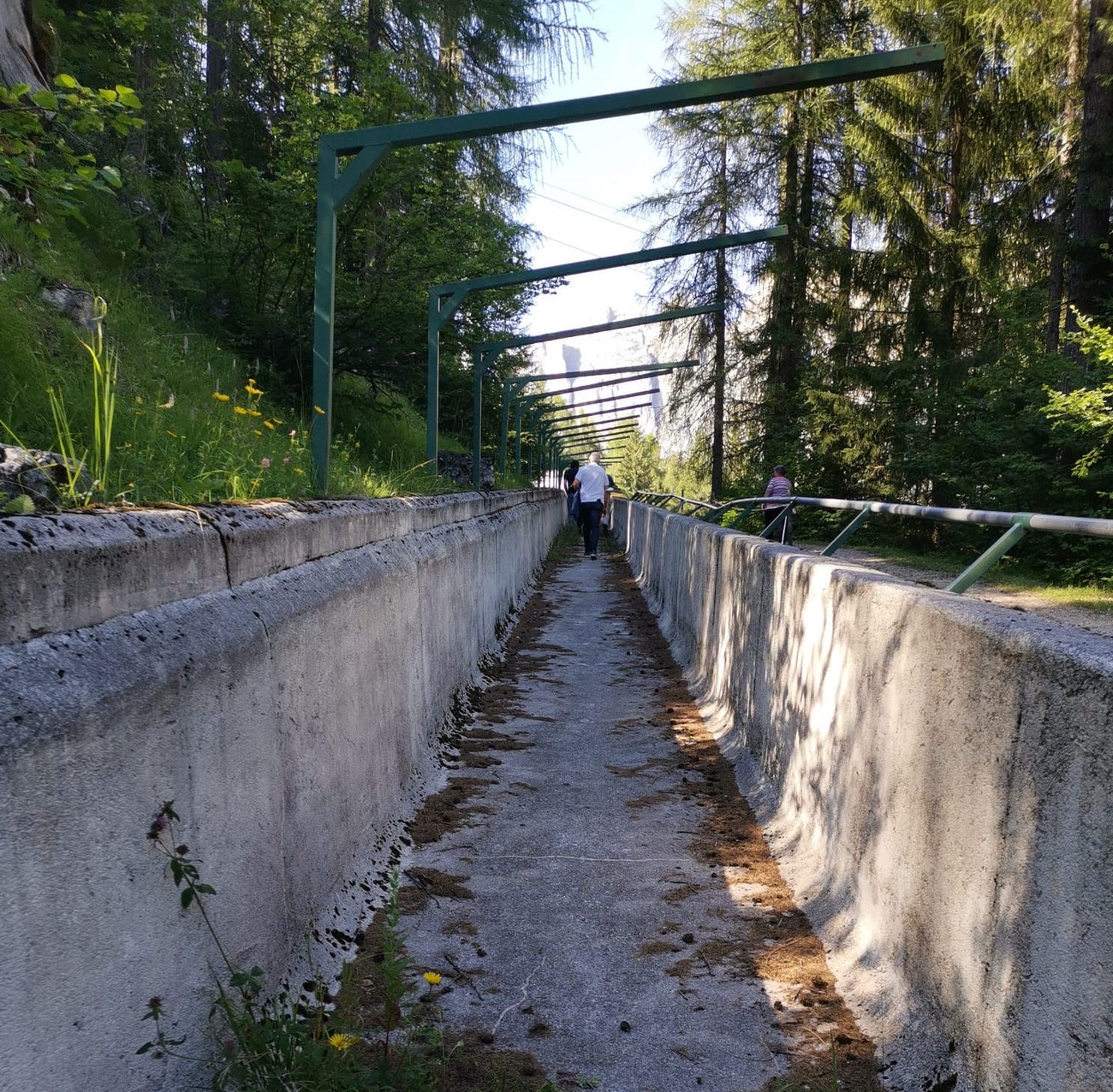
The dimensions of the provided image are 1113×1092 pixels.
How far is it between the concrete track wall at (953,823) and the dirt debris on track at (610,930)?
0.64 ft

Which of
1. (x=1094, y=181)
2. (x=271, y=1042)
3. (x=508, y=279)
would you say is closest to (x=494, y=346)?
(x=508, y=279)

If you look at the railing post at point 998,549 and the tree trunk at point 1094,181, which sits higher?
the tree trunk at point 1094,181

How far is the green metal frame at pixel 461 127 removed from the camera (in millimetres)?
6480

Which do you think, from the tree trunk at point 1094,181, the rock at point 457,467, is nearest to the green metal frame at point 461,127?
the tree trunk at point 1094,181

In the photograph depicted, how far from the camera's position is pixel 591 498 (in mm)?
19938

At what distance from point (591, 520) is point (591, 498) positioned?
122cm

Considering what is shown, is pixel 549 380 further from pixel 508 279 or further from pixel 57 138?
pixel 57 138

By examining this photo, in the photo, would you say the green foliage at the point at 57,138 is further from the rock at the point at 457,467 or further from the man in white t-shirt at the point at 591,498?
the rock at the point at 457,467

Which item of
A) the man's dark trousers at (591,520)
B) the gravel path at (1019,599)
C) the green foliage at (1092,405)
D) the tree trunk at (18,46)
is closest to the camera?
the tree trunk at (18,46)

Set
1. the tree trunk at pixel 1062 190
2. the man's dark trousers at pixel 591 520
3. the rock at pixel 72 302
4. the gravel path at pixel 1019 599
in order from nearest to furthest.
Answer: the rock at pixel 72 302, the gravel path at pixel 1019 599, the tree trunk at pixel 1062 190, the man's dark trousers at pixel 591 520

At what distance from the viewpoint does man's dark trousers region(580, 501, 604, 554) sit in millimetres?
20547

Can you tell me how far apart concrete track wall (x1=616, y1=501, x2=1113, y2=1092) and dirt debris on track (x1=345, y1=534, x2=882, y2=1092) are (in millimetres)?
194

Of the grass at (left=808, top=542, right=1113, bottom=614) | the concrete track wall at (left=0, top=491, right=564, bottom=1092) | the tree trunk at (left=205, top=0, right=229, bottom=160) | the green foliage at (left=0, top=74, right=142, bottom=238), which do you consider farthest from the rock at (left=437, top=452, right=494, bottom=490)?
the concrete track wall at (left=0, top=491, right=564, bottom=1092)

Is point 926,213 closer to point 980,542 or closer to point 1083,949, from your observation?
point 980,542
